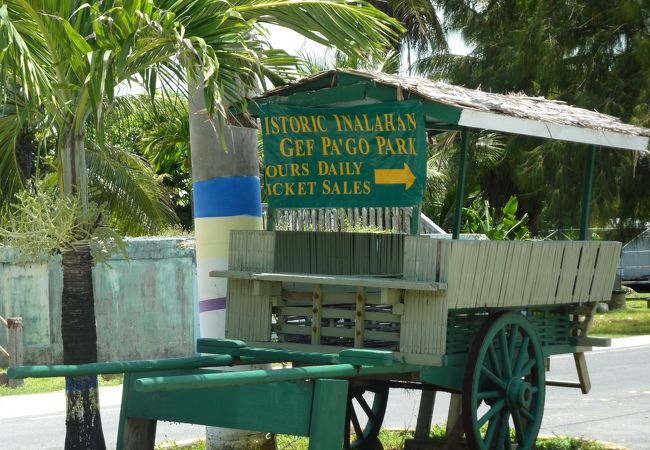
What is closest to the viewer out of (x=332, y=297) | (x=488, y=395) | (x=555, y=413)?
(x=488, y=395)

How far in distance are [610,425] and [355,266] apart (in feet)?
11.9

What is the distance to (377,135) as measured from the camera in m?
7.34

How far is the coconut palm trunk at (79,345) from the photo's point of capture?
6.16 m

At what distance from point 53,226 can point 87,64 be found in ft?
3.17

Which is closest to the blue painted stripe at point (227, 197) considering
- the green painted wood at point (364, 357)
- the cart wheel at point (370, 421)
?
the cart wheel at point (370, 421)

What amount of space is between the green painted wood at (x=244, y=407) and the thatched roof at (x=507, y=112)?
2.11m

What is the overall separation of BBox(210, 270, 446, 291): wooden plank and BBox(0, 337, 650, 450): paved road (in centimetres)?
338

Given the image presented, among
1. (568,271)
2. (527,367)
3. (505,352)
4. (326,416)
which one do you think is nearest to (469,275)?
(505,352)

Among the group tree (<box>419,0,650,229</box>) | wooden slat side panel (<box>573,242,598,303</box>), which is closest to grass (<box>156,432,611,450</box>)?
wooden slat side panel (<box>573,242,598,303</box>)

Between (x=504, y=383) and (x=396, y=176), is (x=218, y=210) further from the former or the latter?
(x=504, y=383)

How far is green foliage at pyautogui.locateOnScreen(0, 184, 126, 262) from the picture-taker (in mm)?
6125

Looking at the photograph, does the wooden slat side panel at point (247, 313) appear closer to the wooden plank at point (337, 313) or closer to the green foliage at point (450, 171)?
the wooden plank at point (337, 313)

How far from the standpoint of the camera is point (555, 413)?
11.5 meters

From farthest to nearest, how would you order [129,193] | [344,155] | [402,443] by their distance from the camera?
[129,193] < [402,443] < [344,155]
